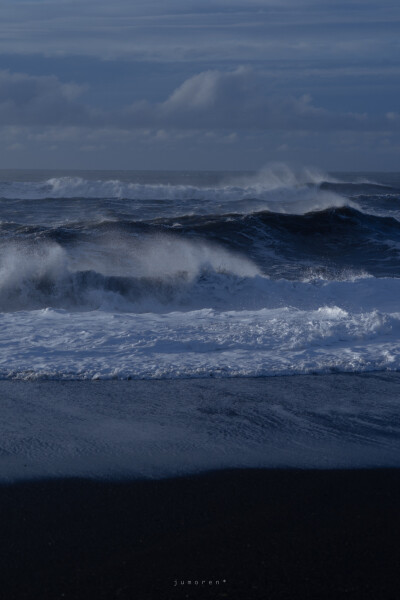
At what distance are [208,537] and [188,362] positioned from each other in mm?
3261

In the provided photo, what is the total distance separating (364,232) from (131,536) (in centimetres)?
1875

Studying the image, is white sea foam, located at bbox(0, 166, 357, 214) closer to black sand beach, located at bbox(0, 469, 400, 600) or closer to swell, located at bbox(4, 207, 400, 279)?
swell, located at bbox(4, 207, 400, 279)

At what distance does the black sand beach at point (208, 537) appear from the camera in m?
2.90

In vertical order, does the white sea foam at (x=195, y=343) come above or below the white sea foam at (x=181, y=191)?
below

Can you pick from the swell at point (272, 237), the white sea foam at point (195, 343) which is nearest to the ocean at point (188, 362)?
the white sea foam at point (195, 343)

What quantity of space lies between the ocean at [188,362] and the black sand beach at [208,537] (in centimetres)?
29

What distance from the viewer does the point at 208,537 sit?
331 centimetres

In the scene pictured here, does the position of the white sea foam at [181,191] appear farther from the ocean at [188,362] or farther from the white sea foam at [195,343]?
the white sea foam at [195,343]

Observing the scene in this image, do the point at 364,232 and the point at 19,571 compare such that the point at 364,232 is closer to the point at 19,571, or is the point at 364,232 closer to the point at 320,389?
the point at 320,389

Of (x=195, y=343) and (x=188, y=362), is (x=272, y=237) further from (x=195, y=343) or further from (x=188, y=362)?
(x=188, y=362)

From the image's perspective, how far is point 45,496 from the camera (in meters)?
3.78

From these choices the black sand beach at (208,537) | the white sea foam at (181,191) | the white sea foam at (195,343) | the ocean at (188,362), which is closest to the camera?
the black sand beach at (208,537)

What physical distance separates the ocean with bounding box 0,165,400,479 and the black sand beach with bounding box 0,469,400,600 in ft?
0.96

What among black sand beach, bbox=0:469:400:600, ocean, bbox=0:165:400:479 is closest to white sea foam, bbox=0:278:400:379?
ocean, bbox=0:165:400:479
